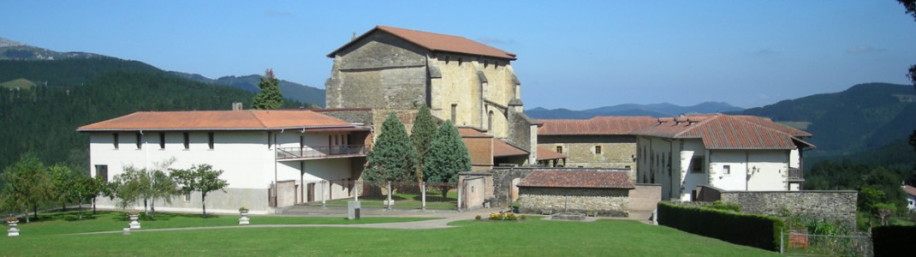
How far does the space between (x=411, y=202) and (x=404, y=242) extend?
2262 centimetres

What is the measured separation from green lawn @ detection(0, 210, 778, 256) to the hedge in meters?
3.12

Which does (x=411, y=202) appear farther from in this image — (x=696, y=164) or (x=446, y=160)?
(x=696, y=164)

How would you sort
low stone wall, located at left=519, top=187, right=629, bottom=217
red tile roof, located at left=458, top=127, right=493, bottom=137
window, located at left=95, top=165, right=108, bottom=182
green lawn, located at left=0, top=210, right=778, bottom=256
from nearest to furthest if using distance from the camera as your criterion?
1. green lawn, located at left=0, top=210, right=778, bottom=256
2. low stone wall, located at left=519, top=187, right=629, bottom=217
3. window, located at left=95, top=165, right=108, bottom=182
4. red tile roof, located at left=458, top=127, right=493, bottom=137

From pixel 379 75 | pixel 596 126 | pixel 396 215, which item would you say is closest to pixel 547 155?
pixel 596 126

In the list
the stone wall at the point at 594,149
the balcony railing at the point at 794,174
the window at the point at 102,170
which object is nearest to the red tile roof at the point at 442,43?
the stone wall at the point at 594,149

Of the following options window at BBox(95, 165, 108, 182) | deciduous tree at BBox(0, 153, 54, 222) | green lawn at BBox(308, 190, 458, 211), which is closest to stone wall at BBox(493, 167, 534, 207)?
green lawn at BBox(308, 190, 458, 211)

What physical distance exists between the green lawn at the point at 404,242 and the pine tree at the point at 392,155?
52.8 feet

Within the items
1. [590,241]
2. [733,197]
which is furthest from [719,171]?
[590,241]

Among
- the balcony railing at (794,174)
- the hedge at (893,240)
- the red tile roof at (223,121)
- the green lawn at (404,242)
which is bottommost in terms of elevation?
the green lawn at (404,242)

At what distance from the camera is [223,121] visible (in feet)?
168

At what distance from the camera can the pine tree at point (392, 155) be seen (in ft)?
174

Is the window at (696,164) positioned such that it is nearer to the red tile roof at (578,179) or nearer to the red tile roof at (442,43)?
the red tile roof at (578,179)

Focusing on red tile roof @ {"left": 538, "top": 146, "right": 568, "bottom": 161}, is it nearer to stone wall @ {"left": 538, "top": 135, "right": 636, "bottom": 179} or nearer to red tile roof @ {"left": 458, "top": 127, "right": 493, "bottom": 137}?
stone wall @ {"left": 538, "top": 135, "right": 636, "bottom": 179}

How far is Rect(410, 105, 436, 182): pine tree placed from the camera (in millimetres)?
55000
